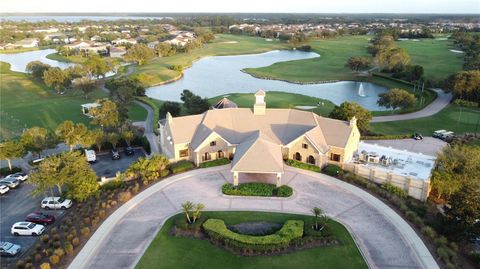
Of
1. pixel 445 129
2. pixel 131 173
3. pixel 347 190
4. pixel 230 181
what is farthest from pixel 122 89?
pixel 445 129

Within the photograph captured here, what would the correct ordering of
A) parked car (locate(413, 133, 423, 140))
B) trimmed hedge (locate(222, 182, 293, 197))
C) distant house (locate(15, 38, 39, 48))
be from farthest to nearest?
distant house (locate(15, 38, 39, 48))
parked car (locate(413, 133, 423, 140))
trimmed hedge (locate(222, 182, 293, 197))

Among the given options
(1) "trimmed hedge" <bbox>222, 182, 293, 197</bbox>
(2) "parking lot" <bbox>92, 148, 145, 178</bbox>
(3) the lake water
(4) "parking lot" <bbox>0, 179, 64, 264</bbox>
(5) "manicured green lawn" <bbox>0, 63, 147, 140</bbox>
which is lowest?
(4) "parking lot" <bbox>0, 179, 64, 264</bbox>

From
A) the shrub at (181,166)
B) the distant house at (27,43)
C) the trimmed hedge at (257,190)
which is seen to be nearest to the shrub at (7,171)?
the shrub at (181,166)

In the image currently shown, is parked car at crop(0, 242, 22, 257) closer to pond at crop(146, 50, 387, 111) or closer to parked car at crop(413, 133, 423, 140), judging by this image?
parked car at crop(413, 133, 423, 140)

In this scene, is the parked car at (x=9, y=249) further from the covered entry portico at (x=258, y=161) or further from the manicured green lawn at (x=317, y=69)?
the manicured green lawn at (x=317, y=69)

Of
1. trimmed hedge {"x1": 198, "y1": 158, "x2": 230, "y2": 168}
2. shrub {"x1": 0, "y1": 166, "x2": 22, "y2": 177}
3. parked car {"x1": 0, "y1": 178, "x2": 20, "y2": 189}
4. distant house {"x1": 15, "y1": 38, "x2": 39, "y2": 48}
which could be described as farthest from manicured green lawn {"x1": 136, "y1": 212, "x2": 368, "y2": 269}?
distant house {"x1": 15, "y1": 38, "x2": 39, "y2": 48}

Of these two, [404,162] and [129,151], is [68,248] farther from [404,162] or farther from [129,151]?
[404,162]

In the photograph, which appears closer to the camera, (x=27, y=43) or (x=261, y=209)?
(x=261, y=209)

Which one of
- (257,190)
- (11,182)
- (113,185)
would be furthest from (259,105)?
(11,182)

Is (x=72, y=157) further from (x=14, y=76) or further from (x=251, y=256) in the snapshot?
(x=14, y=76)
